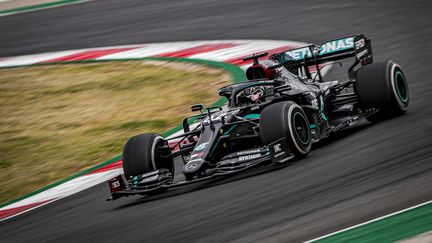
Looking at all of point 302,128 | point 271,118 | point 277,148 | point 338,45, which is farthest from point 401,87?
point 277,148

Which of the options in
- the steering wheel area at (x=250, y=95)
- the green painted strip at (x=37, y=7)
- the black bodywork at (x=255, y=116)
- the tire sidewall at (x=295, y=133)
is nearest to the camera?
the tire sidewall at (x=295, y=133)

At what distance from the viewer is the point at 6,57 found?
22.0 meters

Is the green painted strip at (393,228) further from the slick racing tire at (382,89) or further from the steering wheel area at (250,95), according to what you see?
the slick racing tire at (382,89)

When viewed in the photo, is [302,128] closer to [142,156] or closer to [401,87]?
[142,156]

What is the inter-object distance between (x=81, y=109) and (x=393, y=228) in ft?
33.5

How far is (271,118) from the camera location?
873 centimetres

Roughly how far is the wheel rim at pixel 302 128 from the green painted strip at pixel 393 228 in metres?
2.76

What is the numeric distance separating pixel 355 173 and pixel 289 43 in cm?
925

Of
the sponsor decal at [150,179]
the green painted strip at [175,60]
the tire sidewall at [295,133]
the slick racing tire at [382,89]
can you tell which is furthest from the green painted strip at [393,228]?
the green painted strip at [175,60]

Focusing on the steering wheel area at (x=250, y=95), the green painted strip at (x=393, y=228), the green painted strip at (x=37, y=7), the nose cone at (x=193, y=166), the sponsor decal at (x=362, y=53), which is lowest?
the green painted strip at (x=393, y=228)

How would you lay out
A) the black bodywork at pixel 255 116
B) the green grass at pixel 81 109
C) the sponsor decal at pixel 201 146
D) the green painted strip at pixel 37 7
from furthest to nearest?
the green painted strip at pixel 37 7 < the green grass at pixel 81 109 < the sponsor decal at pixel 201 146 < the black bodywork at pixel 255 116

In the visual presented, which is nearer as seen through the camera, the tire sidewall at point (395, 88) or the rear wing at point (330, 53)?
the tire sidewall at point (395, 88)

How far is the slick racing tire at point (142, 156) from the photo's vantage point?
9281mm

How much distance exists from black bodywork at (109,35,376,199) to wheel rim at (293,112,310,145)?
1.05 ft
